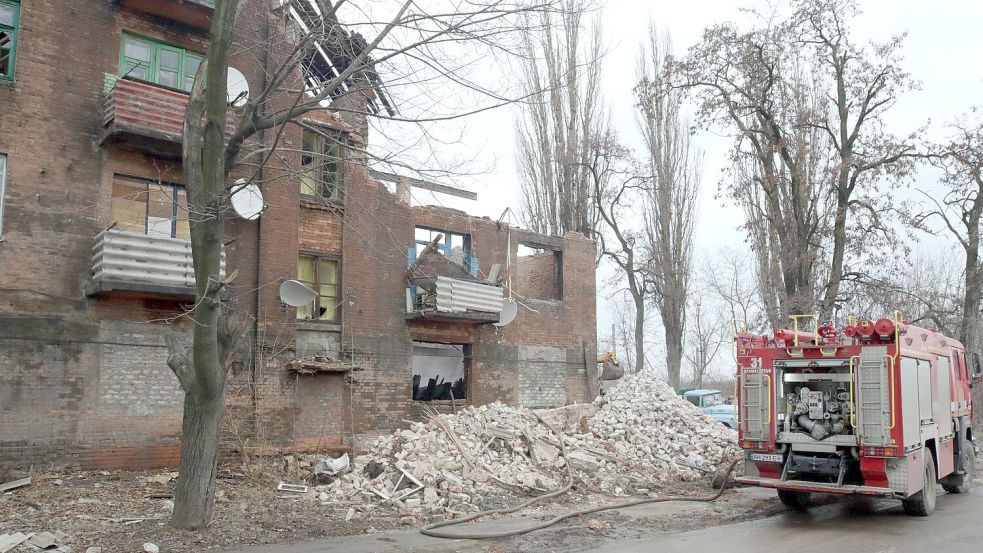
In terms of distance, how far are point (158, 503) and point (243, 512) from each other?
1458mm

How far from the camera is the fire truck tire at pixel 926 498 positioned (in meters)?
11.5

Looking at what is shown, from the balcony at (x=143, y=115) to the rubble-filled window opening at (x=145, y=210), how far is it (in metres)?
0.79

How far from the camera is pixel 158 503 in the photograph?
1173cm

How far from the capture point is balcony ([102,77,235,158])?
13953 mm

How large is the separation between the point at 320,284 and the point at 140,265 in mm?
4460

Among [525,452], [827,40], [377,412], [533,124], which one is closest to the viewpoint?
[525,452]

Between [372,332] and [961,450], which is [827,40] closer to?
[961,450]

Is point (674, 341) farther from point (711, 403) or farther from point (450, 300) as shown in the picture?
point (450, 300)

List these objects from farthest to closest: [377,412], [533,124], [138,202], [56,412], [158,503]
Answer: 1. [533,124]
2. [377,412]
3. [138,202]
4. [56,412]
5. [158,503]

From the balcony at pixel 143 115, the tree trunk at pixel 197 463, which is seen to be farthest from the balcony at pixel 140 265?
the tree trunk at pixel 197 463

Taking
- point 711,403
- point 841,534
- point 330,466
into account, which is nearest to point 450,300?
point 330,466

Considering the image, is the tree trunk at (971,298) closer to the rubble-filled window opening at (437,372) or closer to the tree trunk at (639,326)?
the tree trunk at (639,326)

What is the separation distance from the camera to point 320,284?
17625mm

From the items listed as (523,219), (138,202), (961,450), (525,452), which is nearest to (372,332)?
(525,452)
